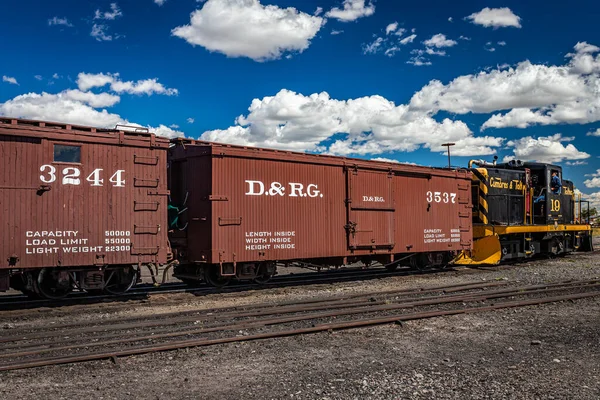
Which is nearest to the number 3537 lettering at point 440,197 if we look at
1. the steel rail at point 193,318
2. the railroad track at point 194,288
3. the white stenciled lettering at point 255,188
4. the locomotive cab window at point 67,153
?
the railroad track at point 194,288

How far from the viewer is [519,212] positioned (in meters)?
19.8

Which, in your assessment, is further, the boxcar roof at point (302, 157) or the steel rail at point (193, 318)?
the boxcar roof at point (302, 157)

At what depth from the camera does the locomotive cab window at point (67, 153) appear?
10.3 m

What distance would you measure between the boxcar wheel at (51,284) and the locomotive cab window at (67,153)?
7.55ft

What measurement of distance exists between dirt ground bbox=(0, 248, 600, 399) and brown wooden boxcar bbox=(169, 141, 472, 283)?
438 cm

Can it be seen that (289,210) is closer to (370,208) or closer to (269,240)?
(269,240)

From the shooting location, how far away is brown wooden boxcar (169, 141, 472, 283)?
482 inches

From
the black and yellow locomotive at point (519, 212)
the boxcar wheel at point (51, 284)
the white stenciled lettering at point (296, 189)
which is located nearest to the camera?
the boxcar wheel at point (51, 284)

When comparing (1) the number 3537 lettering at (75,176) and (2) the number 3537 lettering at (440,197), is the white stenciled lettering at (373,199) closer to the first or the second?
(2) the number 3537 lettering at (440,197)

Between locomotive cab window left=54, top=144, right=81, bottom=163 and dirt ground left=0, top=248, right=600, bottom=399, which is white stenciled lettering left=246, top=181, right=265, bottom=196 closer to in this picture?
locomotive cab window left=54, top=144, right=81, bottom=163

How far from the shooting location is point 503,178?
19.2 metres

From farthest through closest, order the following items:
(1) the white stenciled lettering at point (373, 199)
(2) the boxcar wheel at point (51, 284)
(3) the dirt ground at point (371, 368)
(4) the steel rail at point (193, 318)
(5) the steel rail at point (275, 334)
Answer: (1) the white stenciled lettering at point (373, 199) → (2) the boxcar wheel at point (51, 284) → (4) the steel rail at point (193, 318) → (5) the steel rail at point (275, 334) → (3) the dirt ground at point (371, 368)

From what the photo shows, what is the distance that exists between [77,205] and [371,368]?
282 inches

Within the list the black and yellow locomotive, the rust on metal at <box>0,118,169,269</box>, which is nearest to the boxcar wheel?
the rust on metal at <box>0,118,169,269</box>
